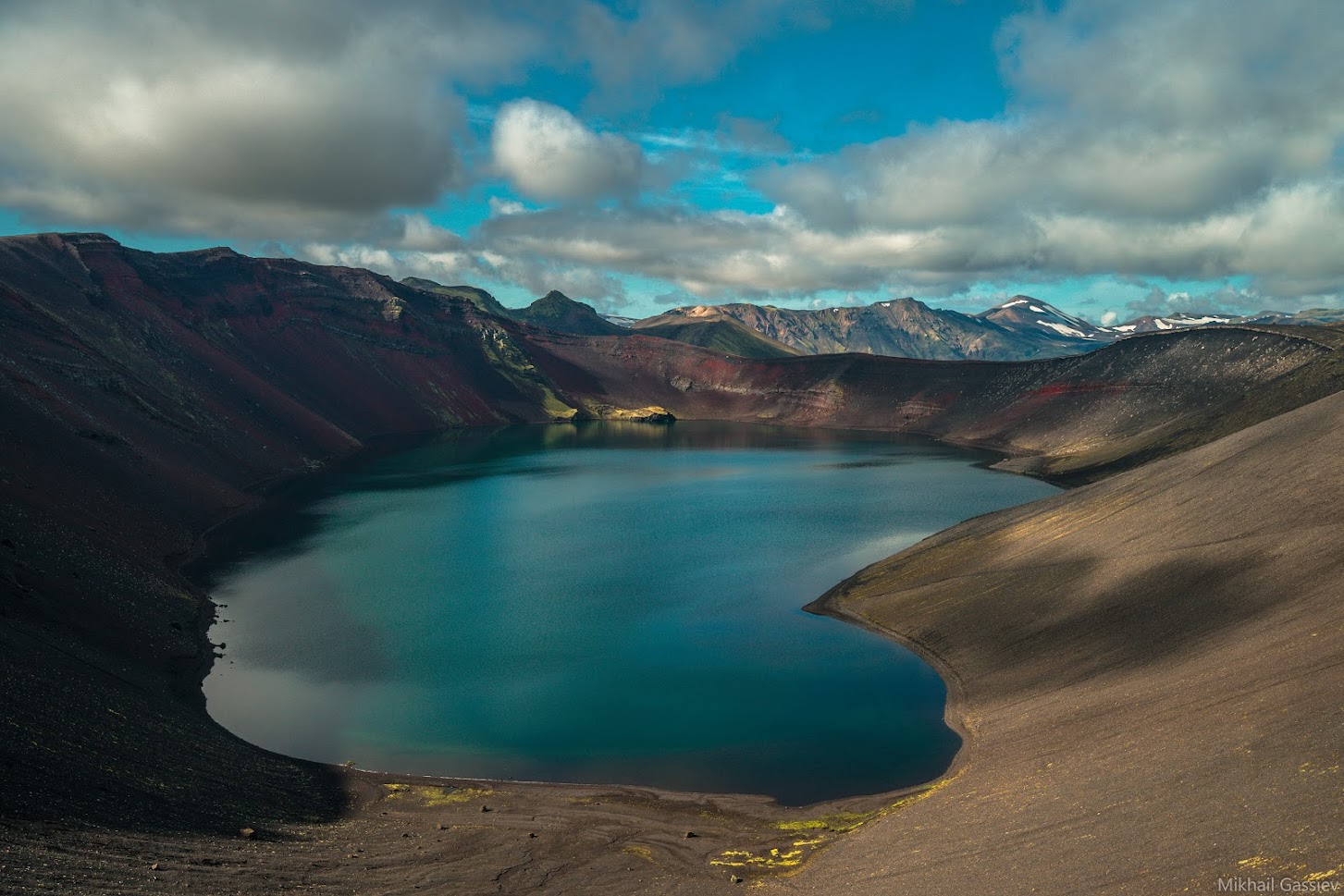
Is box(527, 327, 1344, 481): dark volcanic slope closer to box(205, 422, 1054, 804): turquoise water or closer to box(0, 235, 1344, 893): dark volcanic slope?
box(0, 235, 1344, 893): dark volcanic slope

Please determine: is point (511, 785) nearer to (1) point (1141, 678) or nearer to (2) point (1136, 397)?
(1) point (1141, 678)

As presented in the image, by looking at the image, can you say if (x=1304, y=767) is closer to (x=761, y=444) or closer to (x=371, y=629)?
(x=371, y=629)

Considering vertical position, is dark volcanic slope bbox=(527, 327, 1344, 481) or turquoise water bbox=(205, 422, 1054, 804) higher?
dark volcanic slope bbox=(527, 327, 1344, 481)

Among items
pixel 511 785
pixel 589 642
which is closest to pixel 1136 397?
pixel 589 642

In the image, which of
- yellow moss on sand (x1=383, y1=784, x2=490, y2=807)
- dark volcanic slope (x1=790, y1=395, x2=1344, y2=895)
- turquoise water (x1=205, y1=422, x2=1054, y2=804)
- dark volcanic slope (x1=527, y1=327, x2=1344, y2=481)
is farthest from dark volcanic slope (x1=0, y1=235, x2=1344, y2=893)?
turquoise water (x1=205, y1=422, x2=1054, y2=804)

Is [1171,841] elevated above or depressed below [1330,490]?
below

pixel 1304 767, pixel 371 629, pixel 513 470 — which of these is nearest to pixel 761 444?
pixel 513 470

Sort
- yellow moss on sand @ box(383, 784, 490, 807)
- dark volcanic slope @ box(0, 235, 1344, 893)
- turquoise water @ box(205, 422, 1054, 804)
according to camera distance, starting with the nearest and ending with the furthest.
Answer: dark volcanic slope @ box(0, 235, 1344, 893), yellow moss on sand @ box(383, 784, 490, 807), turquoise water @ box(205, 422, 1054, 804)
